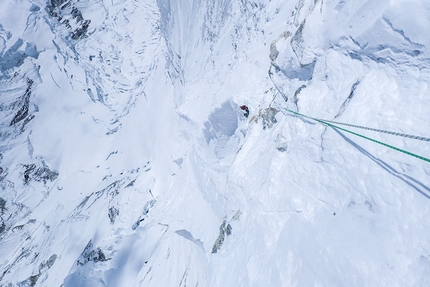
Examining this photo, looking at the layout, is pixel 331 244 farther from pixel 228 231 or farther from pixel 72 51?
pixel 72 51

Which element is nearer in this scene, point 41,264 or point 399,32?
point 399,32

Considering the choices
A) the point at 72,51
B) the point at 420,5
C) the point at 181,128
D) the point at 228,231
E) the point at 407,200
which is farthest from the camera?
the point at 72,51

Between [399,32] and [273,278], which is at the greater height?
[399,32]

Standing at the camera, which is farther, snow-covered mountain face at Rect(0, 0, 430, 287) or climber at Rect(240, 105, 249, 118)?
climber at Rect(240, 105, 249, 118)

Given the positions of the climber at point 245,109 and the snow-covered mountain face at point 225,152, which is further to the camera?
the climber at point 245,109

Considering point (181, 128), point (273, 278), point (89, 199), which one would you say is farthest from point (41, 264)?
point (273, 278)

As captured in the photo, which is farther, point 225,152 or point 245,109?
point 225,152

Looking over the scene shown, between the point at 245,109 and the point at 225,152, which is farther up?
the point at 245,109

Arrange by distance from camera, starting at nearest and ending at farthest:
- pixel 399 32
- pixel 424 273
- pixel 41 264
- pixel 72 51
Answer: pixel 424 273
pixel 399 32
pixel 41 264
pixel 72 51
